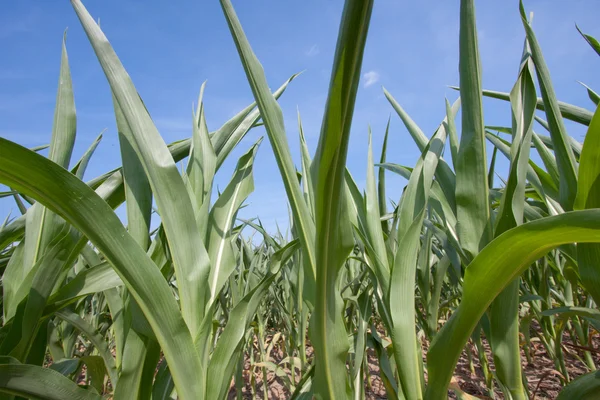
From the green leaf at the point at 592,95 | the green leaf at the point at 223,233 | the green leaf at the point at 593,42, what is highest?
the green leaf at the point at 592,95

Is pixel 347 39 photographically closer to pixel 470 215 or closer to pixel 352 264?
pixel 470 215

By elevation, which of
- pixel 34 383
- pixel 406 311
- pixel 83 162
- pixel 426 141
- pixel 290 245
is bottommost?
pixel 34 383

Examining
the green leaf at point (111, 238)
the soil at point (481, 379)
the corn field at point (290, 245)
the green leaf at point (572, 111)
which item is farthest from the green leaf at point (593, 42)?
the soil at point (481, 379)

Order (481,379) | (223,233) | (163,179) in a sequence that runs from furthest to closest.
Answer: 1. (481,379)
2. (223,233)
3. (163,179)

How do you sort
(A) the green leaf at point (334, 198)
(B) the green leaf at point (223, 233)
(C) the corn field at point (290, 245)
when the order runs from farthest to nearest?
(B) the green leaf at point (223, 233) → (C) the corn field at point (290, 245) → (A) the green leaf at point (334, 198)

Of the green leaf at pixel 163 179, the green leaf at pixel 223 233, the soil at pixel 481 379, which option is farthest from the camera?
the soil at pixel 481 379

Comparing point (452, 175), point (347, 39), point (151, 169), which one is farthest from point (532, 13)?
point (151, 169)

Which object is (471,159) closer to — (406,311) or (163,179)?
(406,311)

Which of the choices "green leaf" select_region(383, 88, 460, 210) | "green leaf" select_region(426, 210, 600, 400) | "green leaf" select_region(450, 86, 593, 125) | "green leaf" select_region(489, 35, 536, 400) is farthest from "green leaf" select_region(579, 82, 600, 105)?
"green leaf" select_region(426, 210, 600, 400)

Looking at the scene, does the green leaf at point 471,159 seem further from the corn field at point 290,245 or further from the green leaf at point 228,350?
the green leaf at point 228,350

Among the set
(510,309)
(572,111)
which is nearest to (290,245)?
(510,309)

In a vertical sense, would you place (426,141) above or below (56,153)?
above

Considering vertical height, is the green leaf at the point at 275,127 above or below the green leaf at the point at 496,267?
above

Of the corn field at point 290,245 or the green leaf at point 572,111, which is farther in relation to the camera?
the green leaf at point 572,111
